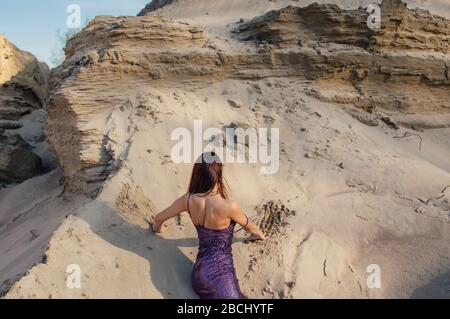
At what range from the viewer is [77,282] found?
2736mm

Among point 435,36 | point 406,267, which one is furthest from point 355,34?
point 406,267

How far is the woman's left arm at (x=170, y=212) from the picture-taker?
2.95 meters

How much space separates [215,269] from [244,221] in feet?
1.18

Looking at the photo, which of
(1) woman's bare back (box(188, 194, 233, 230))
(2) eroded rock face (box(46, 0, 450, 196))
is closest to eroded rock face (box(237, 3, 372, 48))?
(2) eroded rock face (box(46, 0, 450, 196))

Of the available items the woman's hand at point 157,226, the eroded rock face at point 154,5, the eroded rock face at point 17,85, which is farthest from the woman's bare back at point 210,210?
the eroded rock face at point 154,5

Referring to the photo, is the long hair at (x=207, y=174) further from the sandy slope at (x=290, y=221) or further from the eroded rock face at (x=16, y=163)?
the eroded rock face at (x=16, y=163)

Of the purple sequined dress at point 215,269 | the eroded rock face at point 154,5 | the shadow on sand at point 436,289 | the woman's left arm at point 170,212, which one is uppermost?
the eroded rock face at point 154,5

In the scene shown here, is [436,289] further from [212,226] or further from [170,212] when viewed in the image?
[170,212]

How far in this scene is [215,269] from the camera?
9.33 feet

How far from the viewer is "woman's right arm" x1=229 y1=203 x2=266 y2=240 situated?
2.88m

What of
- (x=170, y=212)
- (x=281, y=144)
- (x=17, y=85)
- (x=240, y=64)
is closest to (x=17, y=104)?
(x=17, y=85)

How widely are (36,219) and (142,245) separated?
2066 millimetres

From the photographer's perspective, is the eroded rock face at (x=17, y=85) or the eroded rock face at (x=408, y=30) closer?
the eroded rock face at (x=408, y=30)
